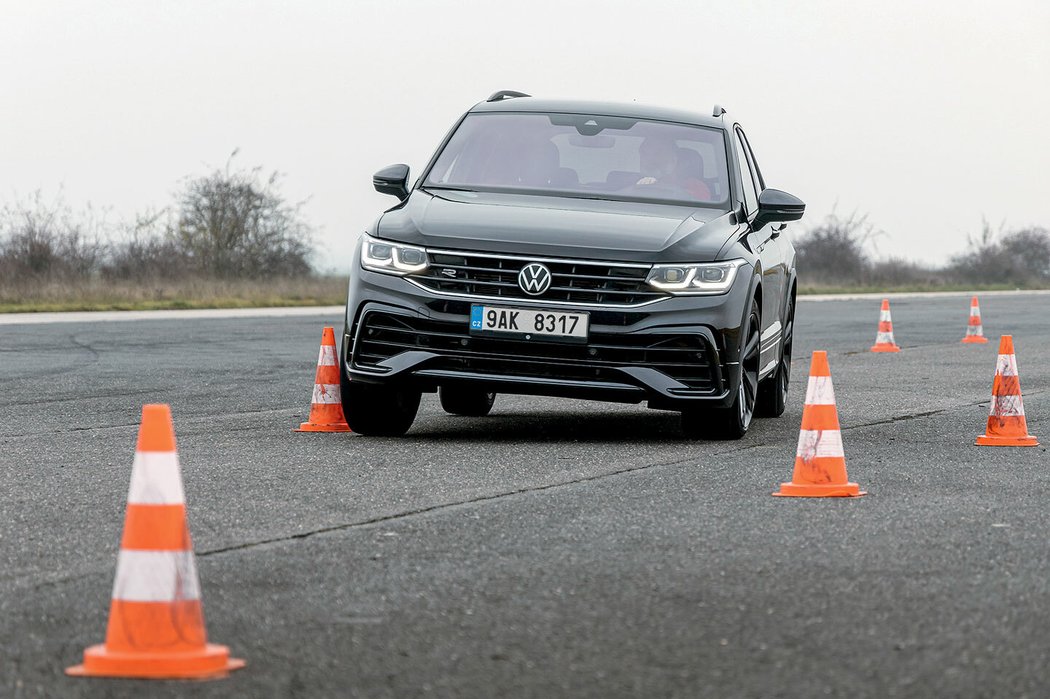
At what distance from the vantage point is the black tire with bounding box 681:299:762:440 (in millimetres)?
9219

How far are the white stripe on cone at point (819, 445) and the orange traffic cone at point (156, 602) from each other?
3.69 metres

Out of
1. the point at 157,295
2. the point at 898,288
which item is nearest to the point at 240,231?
the point at 157,295

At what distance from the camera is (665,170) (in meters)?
9.97

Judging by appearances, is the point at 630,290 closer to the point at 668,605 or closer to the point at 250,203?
the point at 668,605

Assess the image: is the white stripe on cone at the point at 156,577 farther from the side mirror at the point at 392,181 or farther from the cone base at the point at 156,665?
the side mirror at the point at 392,181

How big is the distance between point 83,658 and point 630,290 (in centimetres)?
494

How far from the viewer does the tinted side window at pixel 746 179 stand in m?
10.2

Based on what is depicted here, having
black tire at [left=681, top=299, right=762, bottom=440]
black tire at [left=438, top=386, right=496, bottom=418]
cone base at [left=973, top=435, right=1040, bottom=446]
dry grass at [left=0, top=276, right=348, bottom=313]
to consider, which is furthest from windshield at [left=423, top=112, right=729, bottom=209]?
dry grass at [left=0, top=276, right=348, bottom=313]

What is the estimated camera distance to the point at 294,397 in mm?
12742

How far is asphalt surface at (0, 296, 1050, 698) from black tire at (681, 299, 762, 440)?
121mm

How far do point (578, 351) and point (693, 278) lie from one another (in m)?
0.71

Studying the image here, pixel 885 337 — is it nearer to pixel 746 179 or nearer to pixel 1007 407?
pixel 746 179

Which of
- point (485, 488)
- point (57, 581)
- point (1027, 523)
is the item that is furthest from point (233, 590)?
point (1027, 523)

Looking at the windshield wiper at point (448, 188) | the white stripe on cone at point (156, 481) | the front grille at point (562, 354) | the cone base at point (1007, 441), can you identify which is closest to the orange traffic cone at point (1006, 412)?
the cone base at point (1007, 441)
